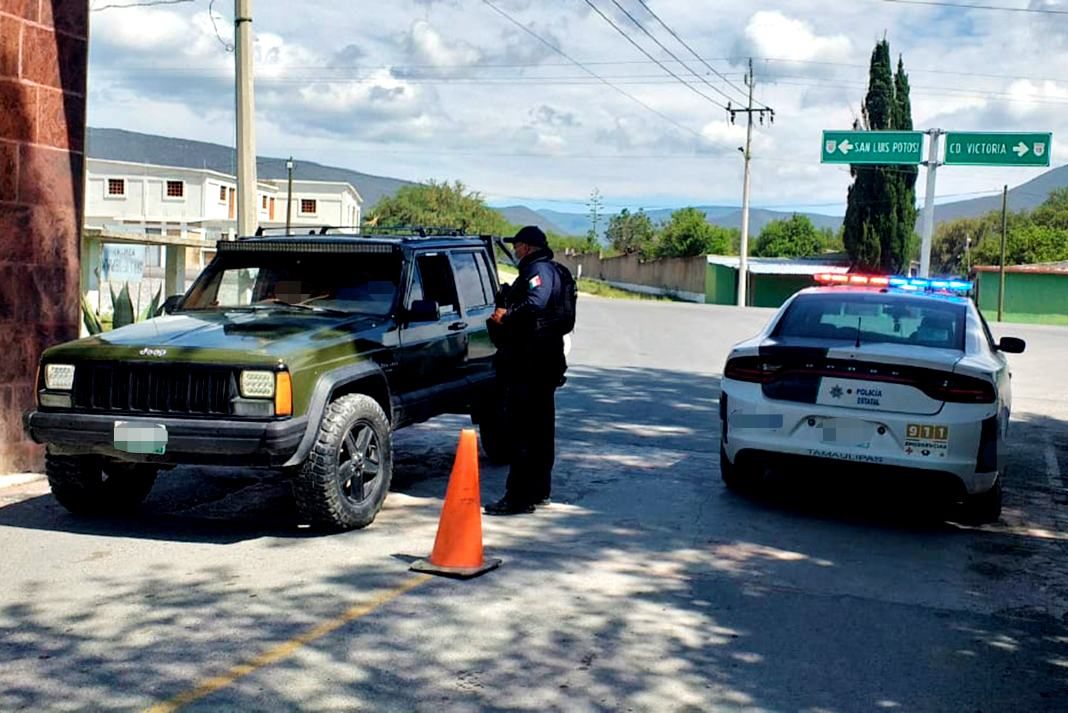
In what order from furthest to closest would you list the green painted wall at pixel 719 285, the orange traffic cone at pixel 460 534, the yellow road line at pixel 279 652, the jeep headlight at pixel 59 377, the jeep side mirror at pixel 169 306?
the green painted wall at pixel 719 285, the jeep side mirror at pixel 169 306, the jeep headlight at pixel 59 377, the orange traffic cone at pixel 460 534, the yellow road line at pixel 279 652

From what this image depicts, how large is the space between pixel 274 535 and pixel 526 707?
10.1 feet

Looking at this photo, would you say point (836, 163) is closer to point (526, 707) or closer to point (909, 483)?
point (909, 483)

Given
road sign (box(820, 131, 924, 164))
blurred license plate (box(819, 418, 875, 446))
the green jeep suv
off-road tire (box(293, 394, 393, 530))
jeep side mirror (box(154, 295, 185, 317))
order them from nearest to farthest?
1. the green jeep suv
2. off-road tire (box(293, 394, 393, 530))
3. blurred license plate (box(819, 418, 875, 446))
4. jeep side mirror (box(154, 295, 185, 317))
5. road sign (box(820, 131, 924, 164))

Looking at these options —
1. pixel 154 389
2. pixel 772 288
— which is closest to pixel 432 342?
pixel 154 389

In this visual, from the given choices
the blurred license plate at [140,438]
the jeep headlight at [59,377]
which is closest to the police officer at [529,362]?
the blurred license plate at [140,438]

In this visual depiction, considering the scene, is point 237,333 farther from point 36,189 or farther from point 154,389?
point 36,189

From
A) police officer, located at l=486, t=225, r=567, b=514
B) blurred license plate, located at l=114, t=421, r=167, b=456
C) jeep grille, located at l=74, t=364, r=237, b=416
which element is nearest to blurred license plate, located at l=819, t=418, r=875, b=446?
police officer, located at l=486, t=225, r=567, b=514

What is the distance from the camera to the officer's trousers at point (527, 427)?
7559 mm

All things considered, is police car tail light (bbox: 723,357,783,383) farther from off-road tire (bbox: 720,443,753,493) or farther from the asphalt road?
the asphalt road

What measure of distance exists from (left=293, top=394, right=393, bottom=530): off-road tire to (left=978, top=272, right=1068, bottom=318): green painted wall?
56.2 meters

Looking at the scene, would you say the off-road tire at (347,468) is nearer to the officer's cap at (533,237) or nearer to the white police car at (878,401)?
the officer's cap at (533,237)

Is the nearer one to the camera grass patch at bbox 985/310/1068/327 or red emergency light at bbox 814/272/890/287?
red emergency light at bbox 814/272/890/287

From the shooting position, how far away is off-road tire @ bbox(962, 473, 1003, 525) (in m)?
7.57

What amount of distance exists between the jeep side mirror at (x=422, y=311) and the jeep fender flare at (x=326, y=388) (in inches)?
19.7
